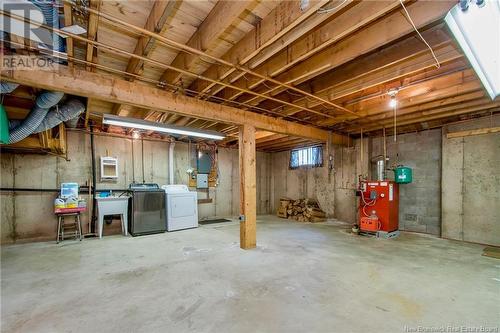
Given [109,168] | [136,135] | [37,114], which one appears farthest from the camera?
[136,135]

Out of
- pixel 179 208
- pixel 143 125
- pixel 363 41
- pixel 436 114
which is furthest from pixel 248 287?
pixel 436 114

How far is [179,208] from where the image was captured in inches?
222

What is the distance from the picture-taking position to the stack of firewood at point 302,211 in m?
6.60

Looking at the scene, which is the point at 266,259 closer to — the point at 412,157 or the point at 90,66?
the point at 90,66

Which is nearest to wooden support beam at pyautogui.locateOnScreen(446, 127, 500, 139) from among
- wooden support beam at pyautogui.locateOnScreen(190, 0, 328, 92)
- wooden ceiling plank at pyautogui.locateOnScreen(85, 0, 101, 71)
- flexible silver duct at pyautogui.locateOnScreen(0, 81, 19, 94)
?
wooden support beam at pyautogui.locateOnScreen(190, 0, 328, 92)

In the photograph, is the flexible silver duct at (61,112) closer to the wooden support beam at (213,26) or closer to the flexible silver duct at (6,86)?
the flexible silver duct at (6,86)

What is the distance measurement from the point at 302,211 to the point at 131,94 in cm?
565

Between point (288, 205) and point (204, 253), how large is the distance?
426 cm

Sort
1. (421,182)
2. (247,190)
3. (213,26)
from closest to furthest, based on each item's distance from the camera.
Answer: (213,26)
(247,190)
(421,182)

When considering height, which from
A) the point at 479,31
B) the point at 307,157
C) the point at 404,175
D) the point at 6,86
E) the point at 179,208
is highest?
the point at 479,31

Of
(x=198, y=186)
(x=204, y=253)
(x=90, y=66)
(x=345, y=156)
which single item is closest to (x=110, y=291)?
(x=204, y=253)

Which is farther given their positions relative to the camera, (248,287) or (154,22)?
(248,287)

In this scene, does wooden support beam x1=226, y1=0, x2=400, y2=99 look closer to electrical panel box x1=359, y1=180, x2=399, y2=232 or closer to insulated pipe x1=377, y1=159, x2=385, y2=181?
electrical panel box x1=359, y1=180, x2=399, y2=232

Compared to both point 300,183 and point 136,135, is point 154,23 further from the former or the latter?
point 300,183
